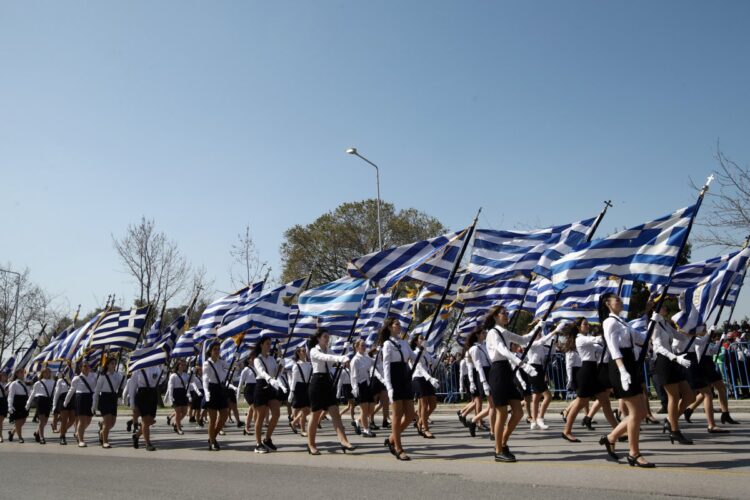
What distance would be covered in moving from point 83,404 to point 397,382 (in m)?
8.63

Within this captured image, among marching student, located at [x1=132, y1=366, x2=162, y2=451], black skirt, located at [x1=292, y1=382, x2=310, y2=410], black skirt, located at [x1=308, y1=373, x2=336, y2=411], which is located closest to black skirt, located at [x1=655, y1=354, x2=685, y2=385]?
black skirt, located at [x1=308, y1=373, x2=336, y2=411]

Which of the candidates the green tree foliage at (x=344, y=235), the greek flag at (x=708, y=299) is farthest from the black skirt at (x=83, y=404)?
the green tree foliage at (x=344, y=235)

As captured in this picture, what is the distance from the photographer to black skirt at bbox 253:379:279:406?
11703 mm

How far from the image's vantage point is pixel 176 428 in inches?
703

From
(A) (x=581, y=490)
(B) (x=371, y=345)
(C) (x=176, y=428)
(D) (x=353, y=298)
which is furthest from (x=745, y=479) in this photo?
(C) (x=176, y=428)

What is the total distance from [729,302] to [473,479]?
310 inches

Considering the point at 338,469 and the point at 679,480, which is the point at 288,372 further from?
the point at 679,480

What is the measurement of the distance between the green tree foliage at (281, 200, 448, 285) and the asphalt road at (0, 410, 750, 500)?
27.4m

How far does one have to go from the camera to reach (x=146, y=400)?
1338cm

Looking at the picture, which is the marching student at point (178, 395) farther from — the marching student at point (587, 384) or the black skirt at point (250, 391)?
the marching student at point (587, 384)

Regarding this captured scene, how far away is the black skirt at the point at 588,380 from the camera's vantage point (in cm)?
1061

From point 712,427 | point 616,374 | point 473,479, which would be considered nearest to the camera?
point 473,479

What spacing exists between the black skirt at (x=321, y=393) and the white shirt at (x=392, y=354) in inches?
43.5

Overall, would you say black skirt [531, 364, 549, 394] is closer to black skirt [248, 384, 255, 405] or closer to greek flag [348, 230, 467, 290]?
greek flag [348, 230, 467, 290]
